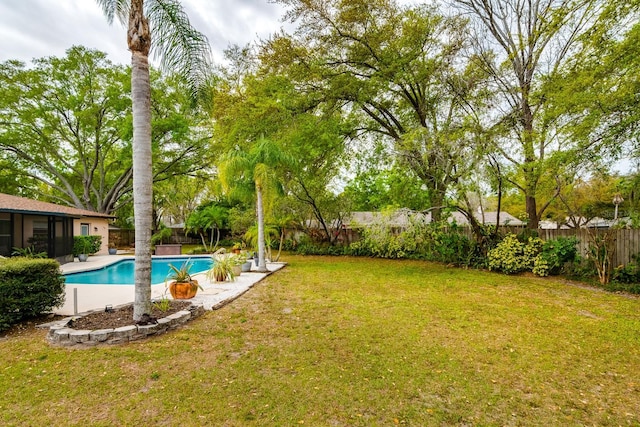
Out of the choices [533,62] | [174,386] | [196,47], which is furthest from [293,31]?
[174,386]

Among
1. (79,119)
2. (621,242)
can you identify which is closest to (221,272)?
(621,242)

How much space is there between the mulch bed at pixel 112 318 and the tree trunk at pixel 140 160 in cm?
24

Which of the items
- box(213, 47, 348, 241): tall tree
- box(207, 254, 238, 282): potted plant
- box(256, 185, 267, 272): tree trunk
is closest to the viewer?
box(207, 254, 238, 282): potted plant

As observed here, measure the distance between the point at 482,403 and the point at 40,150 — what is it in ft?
85.2

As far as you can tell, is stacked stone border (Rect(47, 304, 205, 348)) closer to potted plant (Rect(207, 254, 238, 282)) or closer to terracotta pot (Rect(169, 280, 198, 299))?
terracotta pot (Rect(169, 280, 198, 299))

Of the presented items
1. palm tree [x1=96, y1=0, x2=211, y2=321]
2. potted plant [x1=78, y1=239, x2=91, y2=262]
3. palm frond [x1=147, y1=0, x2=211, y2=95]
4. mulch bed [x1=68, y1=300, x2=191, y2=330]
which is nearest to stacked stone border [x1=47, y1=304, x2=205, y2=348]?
mulch bed [x1=68, y1=300, x2=191, y2=330]

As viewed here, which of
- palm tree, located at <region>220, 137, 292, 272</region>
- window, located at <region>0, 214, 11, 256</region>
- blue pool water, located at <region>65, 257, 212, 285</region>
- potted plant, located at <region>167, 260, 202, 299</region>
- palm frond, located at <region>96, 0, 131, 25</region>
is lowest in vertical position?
blue pool water, located at <region>65, 257, 212, 285</region>

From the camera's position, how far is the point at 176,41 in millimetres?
5863

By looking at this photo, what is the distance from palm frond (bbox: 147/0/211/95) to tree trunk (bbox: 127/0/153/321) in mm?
926

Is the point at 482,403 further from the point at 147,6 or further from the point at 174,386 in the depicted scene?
the point at 147,6

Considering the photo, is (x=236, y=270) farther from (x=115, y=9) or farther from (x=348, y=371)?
(x=348, y=371)

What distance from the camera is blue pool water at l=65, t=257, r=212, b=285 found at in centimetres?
1020

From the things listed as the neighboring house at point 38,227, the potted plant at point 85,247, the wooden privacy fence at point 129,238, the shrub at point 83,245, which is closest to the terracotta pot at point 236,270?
the neighboring house at point 38,227

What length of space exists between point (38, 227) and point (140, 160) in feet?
40.2
